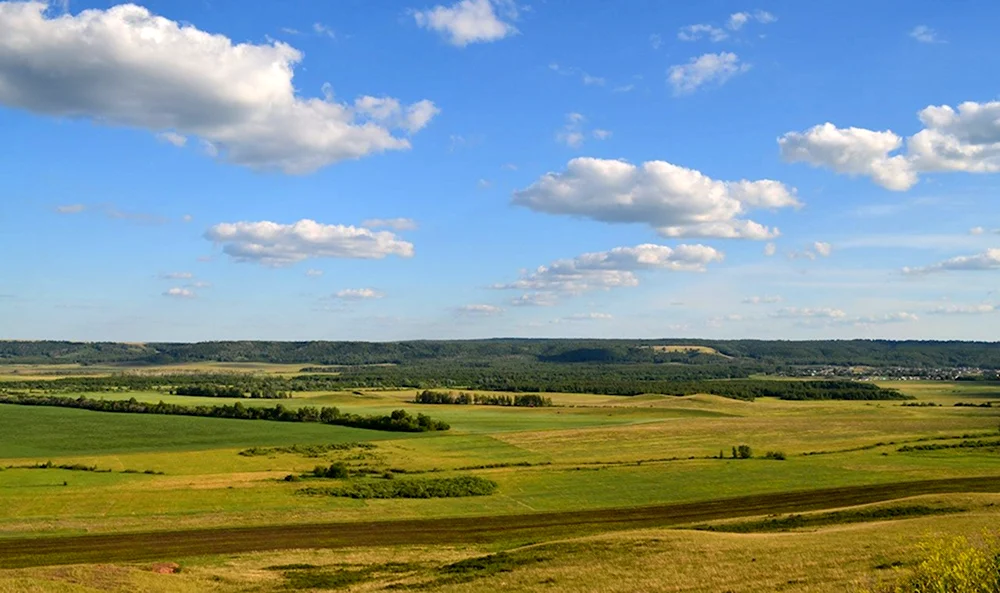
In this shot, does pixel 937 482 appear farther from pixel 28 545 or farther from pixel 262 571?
pixel 28 545

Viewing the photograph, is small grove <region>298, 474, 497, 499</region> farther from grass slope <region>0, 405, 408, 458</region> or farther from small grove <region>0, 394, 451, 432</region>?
small grove <region>0, 394, 451, 432</region>

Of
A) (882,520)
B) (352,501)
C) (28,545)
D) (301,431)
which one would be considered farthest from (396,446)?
(882,520)

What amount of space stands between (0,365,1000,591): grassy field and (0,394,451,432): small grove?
6.96 m

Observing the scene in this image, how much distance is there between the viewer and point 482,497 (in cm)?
7675

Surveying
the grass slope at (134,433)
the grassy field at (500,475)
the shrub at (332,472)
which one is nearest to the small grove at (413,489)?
the grassy field at (500,475)

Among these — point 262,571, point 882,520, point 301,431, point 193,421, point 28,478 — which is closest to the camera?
point 262,571

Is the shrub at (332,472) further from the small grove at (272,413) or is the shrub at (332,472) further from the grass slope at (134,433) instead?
the small grove at (272,413)

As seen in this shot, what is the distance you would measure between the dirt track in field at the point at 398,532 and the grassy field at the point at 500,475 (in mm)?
2044

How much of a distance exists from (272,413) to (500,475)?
→ 81.8 m

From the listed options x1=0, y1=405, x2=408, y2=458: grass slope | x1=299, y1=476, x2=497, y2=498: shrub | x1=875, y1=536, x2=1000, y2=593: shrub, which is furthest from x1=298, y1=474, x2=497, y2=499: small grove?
x1=875, y1=536, x2=1000, y2=593: shrub

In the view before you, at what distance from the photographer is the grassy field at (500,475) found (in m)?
41.2

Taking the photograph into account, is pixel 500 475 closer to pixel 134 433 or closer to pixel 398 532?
pixel 398 532

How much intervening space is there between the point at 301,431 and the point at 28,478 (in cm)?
5307

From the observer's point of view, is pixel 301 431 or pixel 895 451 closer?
pixel 895 451
